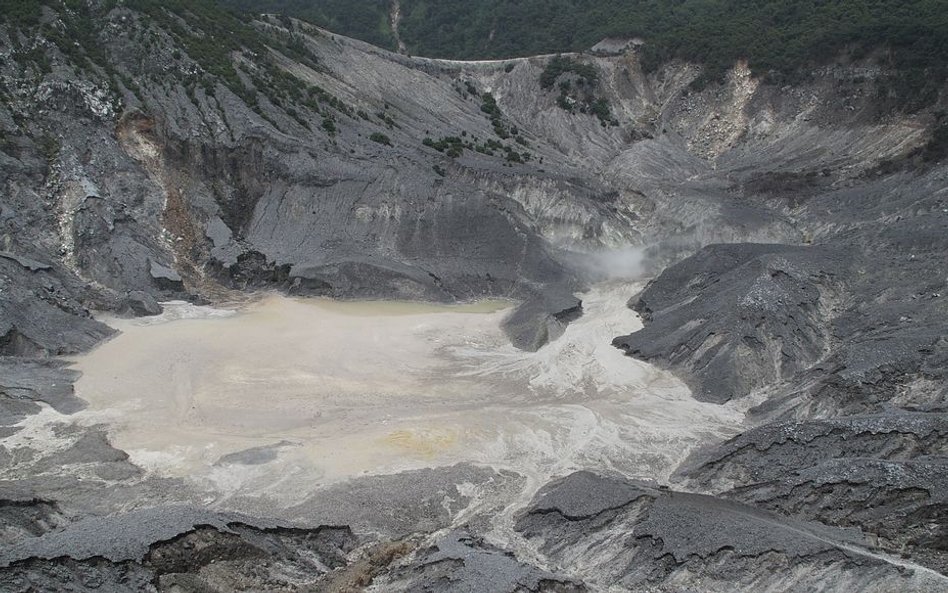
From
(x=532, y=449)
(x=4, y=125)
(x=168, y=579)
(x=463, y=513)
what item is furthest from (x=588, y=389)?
(x=4, y=125)

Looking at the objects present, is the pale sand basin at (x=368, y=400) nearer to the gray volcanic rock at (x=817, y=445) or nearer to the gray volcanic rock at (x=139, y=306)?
the gray volcanic rock at (x=139, y=306)

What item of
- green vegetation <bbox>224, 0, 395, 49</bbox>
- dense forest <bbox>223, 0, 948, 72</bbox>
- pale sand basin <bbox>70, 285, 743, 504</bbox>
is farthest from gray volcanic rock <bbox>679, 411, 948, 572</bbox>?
green vegetation <bbox>224, 0, 395, 49</bbox>

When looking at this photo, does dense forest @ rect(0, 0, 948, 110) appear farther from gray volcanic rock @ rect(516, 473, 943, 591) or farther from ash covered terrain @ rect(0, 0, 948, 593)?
gray volcanic rock @ rect(516, 473, 943, 591)

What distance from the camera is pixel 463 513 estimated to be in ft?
63.7

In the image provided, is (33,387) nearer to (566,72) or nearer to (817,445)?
(817,445)

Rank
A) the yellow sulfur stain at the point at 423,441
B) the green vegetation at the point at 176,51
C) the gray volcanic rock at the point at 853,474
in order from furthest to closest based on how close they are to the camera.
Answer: the green vegetation at the point at 176,51, the yellow sulfur stain at the point at 423,441, the gray volcanic rock at the point at 853,474

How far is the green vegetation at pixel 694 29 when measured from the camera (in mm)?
46344

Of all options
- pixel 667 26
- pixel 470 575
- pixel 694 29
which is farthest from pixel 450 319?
pixel 667 26

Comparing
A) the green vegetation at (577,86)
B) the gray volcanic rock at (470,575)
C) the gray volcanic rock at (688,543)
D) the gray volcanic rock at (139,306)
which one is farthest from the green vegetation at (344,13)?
the gray volcanic rock at (470,575)

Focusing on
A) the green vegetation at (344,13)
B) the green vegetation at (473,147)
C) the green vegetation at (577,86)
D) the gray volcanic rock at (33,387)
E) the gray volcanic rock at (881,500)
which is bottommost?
the gray volcanic rock at (33,387)

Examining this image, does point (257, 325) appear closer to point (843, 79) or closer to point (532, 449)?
point (532, 449)

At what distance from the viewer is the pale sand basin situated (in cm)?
2152

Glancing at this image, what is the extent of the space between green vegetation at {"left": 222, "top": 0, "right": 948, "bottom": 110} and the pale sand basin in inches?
1092

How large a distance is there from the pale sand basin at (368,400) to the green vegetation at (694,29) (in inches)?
1092
